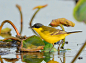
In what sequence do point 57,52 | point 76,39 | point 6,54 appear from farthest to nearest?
point 76,39 < point 57,52 < point 6,54

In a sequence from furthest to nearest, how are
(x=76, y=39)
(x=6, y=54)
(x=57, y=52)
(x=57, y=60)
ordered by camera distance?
(x=76, y=39) < (x=57, y=52) < (x=6, y=54) < (x=57, y=60)

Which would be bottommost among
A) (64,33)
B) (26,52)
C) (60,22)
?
(26,52)

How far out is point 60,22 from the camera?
5176mm

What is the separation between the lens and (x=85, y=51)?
445cm

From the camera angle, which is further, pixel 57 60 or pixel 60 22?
pixel 60 22

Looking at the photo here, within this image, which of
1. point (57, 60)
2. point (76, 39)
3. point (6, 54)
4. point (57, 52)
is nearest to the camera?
point (57, 60)

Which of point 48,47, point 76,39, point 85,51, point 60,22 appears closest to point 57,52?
point 48,47

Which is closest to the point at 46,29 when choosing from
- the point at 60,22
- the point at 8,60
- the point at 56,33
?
the point at 56,33

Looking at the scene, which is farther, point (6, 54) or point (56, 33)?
point (56, 33)

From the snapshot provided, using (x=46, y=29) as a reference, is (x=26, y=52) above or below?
below

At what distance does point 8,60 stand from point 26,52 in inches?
33.3

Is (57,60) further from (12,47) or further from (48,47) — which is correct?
(12,47)

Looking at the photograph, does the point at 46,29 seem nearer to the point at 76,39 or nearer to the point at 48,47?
the point at 48,47

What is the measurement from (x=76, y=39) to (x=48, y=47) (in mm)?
1558
